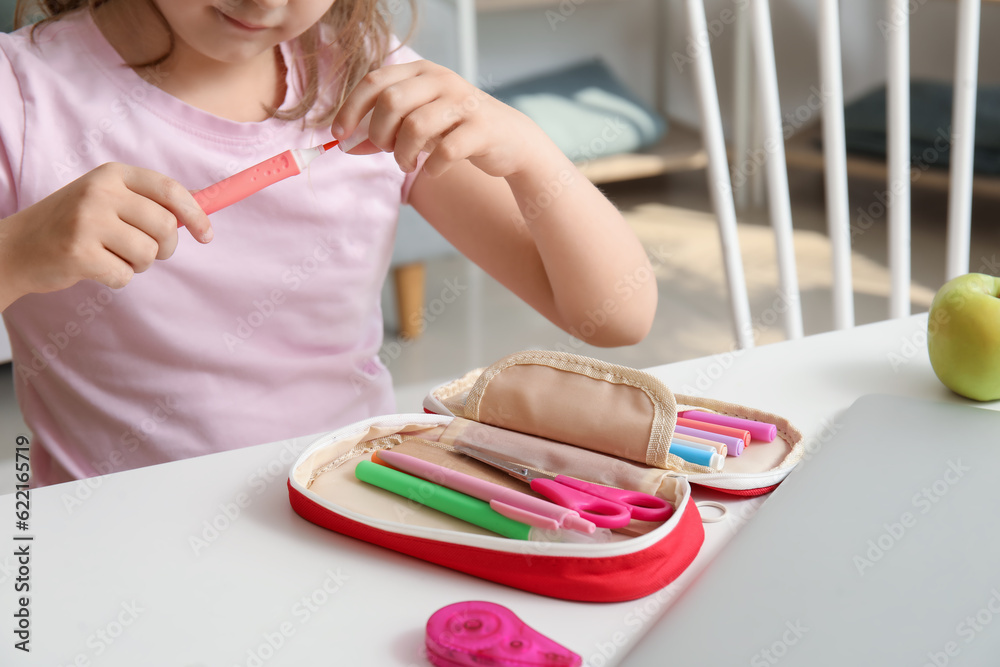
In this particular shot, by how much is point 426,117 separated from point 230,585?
0.27 meters

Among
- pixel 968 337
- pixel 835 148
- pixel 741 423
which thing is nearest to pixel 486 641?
pixel 741 423

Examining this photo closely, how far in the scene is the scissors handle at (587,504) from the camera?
390 millimetres

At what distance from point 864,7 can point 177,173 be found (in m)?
→ 2.38

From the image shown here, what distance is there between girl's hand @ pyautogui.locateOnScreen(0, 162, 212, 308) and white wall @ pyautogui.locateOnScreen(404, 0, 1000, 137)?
7.09 ft

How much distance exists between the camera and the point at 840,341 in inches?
24.8

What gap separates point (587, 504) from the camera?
40 centimetres

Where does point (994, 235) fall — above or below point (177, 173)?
below

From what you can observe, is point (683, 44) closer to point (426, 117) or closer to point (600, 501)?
point (426, 117)

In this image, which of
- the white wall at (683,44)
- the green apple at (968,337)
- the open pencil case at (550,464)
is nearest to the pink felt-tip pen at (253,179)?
the open pencil case at (550,464)

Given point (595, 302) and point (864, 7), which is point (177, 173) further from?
point (864, 7)

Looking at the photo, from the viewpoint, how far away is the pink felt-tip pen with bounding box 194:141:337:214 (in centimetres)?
46

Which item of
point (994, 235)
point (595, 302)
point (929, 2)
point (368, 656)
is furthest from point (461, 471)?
point (929, 2)

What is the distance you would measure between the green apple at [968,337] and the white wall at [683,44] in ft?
6.93

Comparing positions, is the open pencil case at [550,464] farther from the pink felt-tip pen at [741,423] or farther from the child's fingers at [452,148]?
the child's fingers at [452,148]
